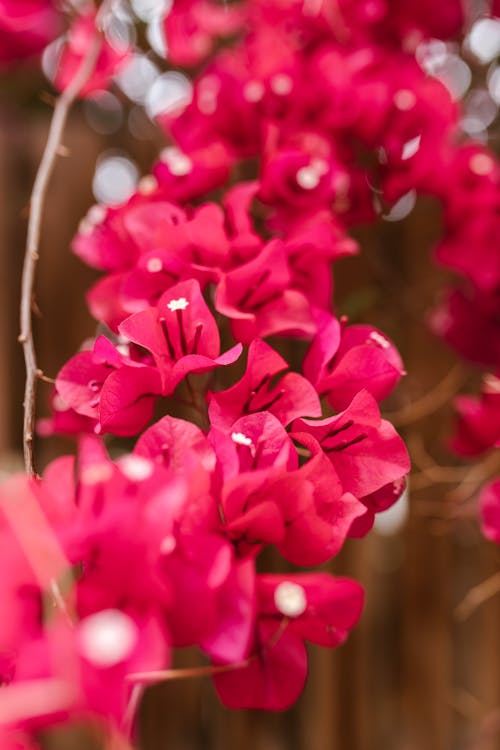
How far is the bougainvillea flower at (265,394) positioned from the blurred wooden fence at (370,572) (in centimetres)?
51

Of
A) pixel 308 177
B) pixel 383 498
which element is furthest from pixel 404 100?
pixel 383 498

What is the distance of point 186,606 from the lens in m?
0.27

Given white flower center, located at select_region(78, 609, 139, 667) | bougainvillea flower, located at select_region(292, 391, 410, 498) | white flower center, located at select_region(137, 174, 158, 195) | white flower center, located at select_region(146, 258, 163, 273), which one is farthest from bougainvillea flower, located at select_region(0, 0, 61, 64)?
white flower center, located at select_region(78, 609, 139, 667)

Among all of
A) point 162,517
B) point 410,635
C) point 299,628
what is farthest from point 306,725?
point 162,517

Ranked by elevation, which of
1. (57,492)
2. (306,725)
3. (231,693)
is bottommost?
(306,725)

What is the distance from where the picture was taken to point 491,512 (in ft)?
1.69

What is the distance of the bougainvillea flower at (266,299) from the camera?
0.44 metres

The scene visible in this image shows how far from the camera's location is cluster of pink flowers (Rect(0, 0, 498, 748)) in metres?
0.26

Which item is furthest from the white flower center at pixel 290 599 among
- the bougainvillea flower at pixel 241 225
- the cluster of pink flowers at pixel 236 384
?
the bougainvillea flower at pixel 241 225

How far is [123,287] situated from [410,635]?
704 millimetres

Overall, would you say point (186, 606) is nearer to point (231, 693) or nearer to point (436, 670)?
point (231, 693)

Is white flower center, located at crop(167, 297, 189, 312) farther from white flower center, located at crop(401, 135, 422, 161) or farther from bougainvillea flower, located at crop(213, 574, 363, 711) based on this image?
white flower center, located at crop(401, 135, 422, 161)

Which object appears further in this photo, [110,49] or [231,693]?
[110,49]

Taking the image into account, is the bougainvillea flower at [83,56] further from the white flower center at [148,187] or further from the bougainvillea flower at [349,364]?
the bougainvillea flower at [349,364]
